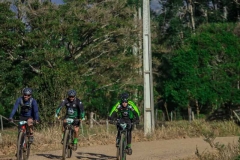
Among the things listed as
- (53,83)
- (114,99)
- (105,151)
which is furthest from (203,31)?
(105,151)

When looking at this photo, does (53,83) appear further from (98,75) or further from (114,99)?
(114,99)

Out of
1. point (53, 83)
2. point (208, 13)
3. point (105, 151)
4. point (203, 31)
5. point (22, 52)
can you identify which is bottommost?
point (105, 151)

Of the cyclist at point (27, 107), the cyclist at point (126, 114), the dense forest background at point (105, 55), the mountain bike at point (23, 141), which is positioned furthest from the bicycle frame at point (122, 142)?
the dense forest background at point (105, 55)

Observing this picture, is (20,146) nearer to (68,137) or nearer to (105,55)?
(68,137)

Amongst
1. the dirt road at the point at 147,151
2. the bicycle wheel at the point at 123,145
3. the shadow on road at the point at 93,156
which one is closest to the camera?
the bicycle wheel at the point at 123,145

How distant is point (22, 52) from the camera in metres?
36.4

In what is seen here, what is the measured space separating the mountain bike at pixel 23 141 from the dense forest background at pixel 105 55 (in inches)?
678

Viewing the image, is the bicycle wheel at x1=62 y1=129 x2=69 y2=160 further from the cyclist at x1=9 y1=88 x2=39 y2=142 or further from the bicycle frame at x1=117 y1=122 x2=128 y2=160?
the bicycle frame at x1=117 y1=122 x2=128 y2=160

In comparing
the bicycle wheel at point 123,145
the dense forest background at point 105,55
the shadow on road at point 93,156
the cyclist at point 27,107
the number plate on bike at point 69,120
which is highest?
the dense forest background at point 105,55

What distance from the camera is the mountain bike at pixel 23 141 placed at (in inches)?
504

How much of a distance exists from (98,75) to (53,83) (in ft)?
55.0

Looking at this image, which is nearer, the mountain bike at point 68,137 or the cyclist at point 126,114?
the cyclist at point 126,114

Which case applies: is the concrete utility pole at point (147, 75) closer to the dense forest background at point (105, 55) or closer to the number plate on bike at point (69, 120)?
the number plate on bike at point (69, 120)

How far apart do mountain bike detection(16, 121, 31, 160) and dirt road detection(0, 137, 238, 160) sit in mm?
1743
